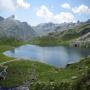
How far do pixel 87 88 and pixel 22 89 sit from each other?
42.7 metres

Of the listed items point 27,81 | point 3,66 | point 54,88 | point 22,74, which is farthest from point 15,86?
point 54,88

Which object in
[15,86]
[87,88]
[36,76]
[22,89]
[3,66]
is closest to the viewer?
[87,88]

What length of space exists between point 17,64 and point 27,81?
2097 cm

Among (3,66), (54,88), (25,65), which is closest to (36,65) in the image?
(25,65)

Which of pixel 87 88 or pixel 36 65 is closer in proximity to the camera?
pixel 87 88

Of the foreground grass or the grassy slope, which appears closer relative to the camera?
the grassy slope

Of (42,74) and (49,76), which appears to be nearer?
(49,76)

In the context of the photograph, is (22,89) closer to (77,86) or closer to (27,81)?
(27,81)

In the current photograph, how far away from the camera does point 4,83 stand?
85.8 metres

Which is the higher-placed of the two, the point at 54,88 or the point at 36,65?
the point at 54,88

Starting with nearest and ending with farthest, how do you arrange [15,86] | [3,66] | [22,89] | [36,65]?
[22,89], [15,86], [3,66], [36,65]

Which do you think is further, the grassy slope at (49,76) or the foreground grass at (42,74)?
the foreground grass at (42,74)

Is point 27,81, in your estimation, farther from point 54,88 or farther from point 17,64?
point 54,88

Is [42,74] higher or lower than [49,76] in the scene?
lower
